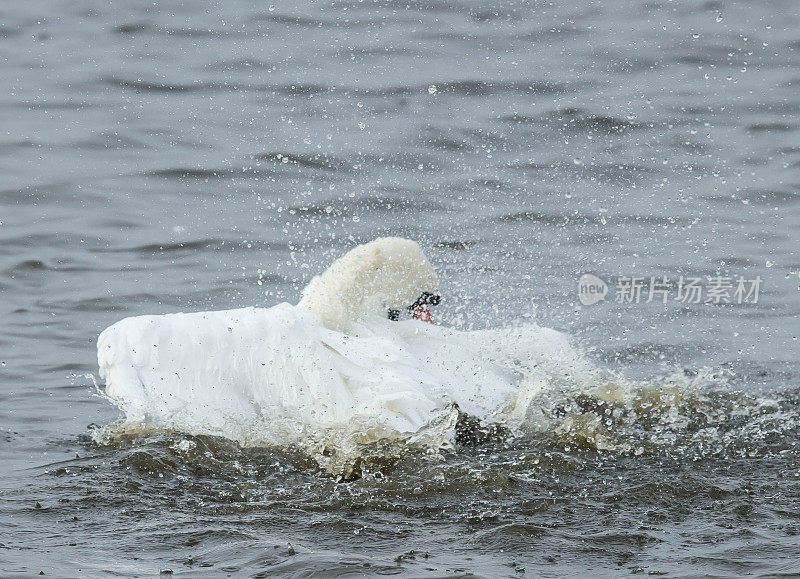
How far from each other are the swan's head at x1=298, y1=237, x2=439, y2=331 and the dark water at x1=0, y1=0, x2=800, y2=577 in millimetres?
988

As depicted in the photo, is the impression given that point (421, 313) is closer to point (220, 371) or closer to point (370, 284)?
point (370, 284)

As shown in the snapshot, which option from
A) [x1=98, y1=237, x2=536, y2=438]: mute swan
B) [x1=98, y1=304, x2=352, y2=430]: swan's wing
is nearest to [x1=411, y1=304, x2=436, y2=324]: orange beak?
[x1=98, y1=237, x2=536, y2=438]: mute swan

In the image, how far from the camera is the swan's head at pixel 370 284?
7.12m

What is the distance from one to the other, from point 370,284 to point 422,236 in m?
4.46

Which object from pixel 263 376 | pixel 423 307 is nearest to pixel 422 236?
pixel 423 307

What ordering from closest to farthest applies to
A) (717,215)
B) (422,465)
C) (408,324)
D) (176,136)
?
(422,465), (408,324), (717,215), (176,136)

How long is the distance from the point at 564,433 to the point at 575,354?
3.34ft

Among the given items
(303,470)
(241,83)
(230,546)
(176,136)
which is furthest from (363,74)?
(230,546)

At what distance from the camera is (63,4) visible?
1925cm

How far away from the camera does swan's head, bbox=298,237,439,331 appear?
23.4 ft

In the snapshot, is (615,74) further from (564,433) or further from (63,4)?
(564,433)

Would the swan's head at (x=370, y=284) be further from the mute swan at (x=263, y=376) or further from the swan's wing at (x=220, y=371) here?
the swan's wing at (x=220, y=371)

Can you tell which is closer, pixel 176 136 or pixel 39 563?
pixel 39 563

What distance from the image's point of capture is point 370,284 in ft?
23.7
